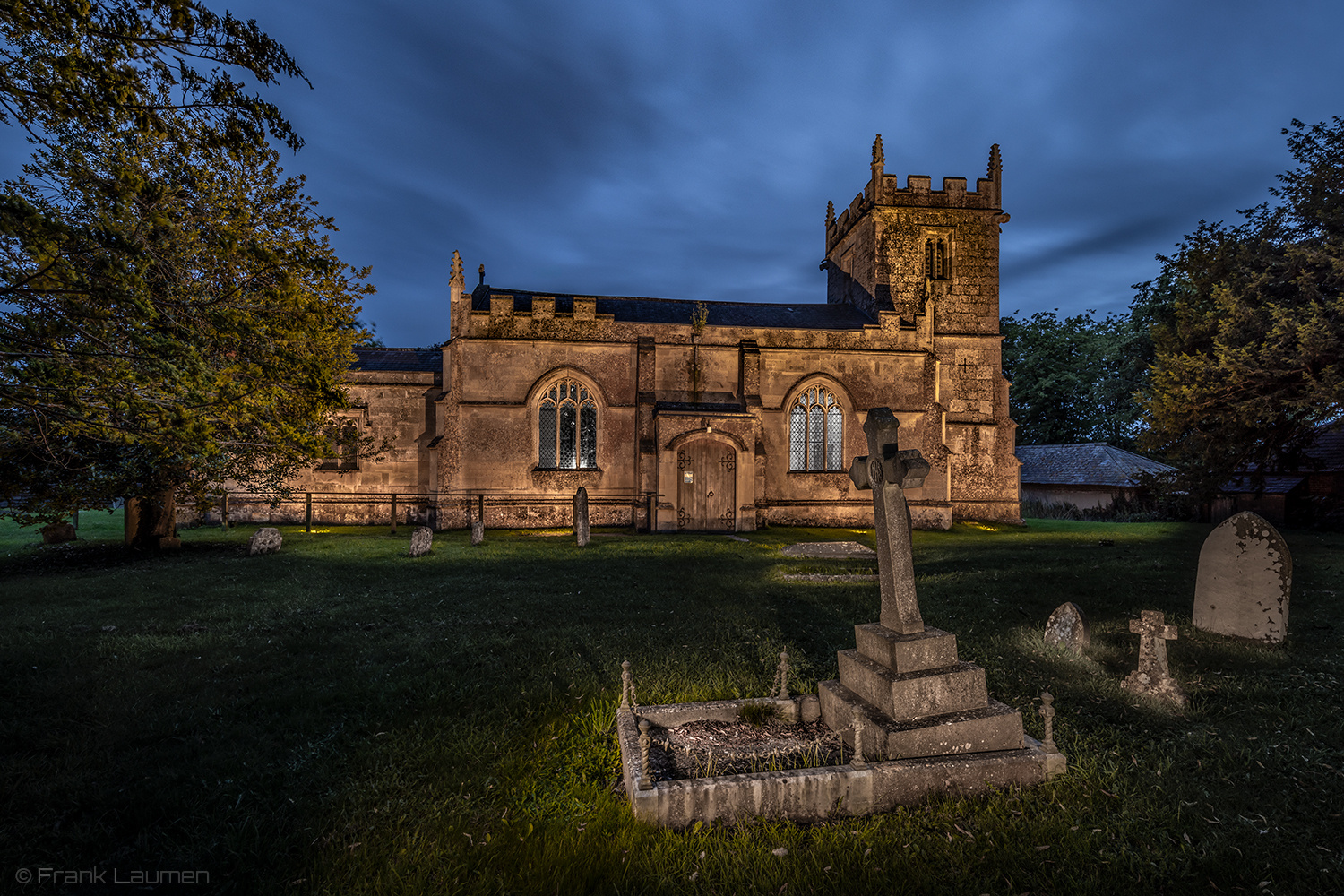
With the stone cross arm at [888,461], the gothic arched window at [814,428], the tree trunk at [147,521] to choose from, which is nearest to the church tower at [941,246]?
the gothic arched window at [814,428]

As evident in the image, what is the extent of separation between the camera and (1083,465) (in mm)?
27672

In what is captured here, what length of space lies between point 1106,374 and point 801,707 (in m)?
37.3

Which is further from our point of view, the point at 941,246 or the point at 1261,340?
the point at 941,246

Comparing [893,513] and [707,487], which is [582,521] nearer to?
[707,487]

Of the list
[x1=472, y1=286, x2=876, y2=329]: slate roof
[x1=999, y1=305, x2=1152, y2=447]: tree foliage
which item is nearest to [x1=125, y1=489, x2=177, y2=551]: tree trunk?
[x1=472, y1=286, x2=876, y2=329]: slate roof

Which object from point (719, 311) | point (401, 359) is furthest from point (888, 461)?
point (401, 359)

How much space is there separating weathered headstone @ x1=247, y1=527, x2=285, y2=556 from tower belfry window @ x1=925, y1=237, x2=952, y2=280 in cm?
2333

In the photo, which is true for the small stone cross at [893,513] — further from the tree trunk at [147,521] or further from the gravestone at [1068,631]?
the tree trunk at [147,521]

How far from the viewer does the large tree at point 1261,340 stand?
1304 cm

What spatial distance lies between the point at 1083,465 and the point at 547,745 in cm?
3145

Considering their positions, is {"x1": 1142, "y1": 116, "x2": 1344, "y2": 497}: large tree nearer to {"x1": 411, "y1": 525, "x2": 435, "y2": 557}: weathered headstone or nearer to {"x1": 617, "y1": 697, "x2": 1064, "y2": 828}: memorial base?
{"x1": 617, "y1": 697, "x2": 1064, "y2": 828}: memorial base

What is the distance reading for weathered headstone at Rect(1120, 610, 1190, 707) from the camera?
4.97 m

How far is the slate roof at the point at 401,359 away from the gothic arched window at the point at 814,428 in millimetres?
13530

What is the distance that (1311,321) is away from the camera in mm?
12383
